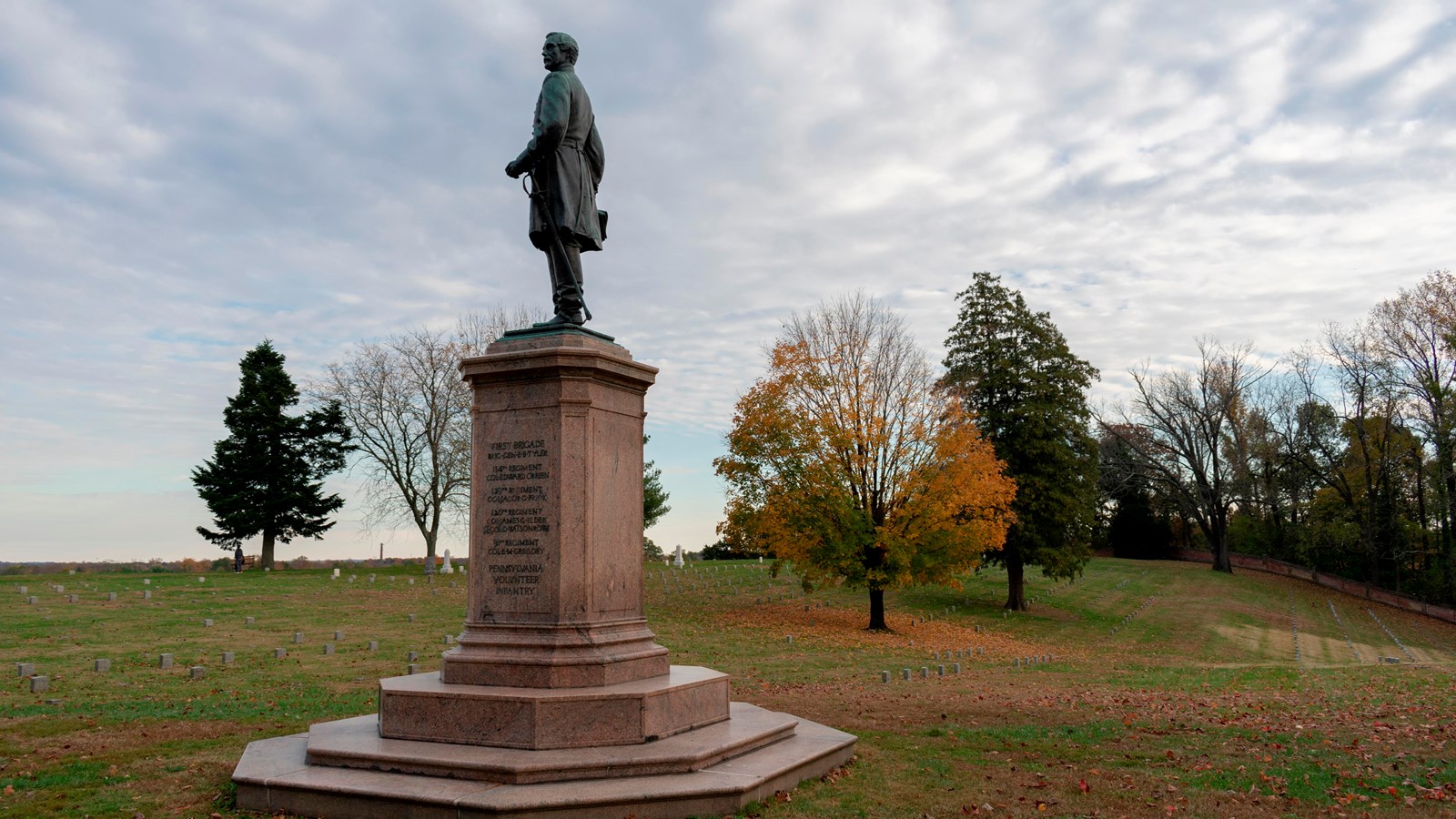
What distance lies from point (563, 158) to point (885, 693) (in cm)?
967

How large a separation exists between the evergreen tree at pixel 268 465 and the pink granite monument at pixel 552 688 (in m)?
44.7

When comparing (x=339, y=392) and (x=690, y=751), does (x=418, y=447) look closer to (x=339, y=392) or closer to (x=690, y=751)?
(x=339, y=392)

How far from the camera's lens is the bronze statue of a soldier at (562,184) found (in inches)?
374

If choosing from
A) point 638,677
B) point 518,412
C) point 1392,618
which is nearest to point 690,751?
point 638,677

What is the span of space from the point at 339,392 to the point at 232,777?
3970 centimetres

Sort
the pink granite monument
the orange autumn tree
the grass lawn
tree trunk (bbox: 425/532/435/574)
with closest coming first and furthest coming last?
the pink granite monument
the grass lawn
the orange autumn tree
tree trunk (bbox: 425/532/435/574)

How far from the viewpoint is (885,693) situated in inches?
579

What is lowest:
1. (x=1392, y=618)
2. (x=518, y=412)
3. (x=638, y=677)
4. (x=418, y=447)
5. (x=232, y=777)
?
(x=1392, y=618)

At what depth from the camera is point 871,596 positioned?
28.5 meters

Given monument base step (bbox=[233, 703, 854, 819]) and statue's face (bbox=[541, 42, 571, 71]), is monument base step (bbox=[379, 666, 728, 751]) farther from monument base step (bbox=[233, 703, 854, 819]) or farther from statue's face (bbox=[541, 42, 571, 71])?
statue's face (bbox=[541, 42, 571, 71])

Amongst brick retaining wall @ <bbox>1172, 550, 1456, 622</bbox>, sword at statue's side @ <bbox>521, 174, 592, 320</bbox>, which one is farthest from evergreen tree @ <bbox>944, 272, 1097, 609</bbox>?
sword at statue's side @ <bbox>521, 174, 592, 320</bbox>

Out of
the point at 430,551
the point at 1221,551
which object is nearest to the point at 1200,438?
the point at 1221,551

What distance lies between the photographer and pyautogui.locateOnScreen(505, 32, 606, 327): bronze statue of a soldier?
9508mm

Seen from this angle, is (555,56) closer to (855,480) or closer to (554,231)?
(554,231)
